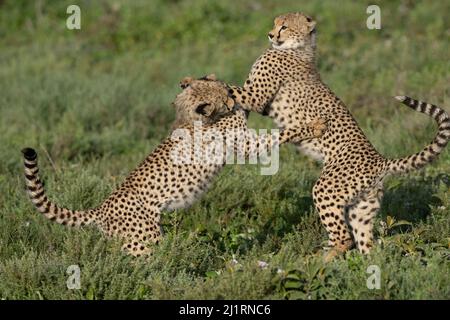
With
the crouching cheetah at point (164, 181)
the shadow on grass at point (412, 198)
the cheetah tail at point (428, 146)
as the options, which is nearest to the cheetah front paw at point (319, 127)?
the crouching cheetah at point (164, 181)

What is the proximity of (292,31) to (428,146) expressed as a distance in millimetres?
1322

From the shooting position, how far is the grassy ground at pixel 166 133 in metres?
4.82

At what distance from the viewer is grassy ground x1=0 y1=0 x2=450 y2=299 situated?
4.82 m

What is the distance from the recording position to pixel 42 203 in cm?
524

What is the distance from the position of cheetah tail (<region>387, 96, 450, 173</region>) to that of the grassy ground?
1.08 ft

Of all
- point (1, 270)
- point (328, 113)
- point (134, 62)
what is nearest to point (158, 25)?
point (134, 62)

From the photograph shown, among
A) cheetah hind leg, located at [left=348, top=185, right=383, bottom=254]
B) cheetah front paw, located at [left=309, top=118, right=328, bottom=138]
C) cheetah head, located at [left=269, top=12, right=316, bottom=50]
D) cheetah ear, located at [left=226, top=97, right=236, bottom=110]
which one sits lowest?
cheetah hind leg, located at [left=348, top=185, right=383, bottom=254]

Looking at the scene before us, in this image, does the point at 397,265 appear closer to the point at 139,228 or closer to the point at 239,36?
the point at 139,228
